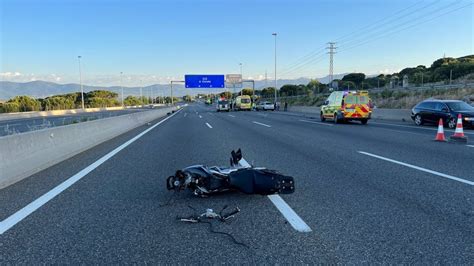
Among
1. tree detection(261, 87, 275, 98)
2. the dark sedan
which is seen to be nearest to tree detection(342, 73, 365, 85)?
tree detection(261, 87, 275, 98)

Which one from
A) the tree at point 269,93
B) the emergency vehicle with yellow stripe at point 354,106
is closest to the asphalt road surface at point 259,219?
the emergency vehicle with yellow stripe at point 354,106

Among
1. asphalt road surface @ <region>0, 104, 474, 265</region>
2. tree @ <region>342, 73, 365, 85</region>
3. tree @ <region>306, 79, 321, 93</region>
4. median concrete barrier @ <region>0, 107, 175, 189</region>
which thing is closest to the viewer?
asphalt road surface @ <region>0, 104, 474, 265</region>

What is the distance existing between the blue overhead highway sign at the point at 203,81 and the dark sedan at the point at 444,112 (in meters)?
46.0

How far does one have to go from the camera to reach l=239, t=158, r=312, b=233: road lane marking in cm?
429

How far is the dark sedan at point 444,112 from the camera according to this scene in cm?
1947

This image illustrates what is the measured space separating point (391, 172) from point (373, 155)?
2.36m

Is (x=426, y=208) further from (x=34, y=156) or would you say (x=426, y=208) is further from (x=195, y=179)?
(x=34, y=156)

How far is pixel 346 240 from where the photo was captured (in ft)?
12.8

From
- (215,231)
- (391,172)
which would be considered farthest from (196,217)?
(391,172)

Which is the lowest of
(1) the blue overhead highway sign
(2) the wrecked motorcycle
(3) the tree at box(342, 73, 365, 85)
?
(2) the wrecked motorcycle

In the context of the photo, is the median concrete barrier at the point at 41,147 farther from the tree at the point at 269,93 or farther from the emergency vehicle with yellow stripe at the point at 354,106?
the tree at the point at 269,93

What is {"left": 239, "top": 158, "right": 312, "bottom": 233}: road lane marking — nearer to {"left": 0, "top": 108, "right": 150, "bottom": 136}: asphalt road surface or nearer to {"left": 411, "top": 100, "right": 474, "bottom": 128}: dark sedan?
{"left": 0, "top": 108, "right": 150, "bottom": 136}: asphalt road surface

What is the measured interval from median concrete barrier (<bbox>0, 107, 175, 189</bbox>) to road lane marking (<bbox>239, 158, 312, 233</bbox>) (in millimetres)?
4644

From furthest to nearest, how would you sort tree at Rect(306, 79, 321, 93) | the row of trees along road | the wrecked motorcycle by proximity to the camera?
tree at Rect(306, 79, 321, 93) < the row of trees along road < the wrecked motorcycle
